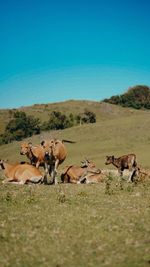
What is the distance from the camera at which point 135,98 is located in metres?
180

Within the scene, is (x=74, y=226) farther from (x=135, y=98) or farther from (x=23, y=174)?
(x=135, y=98)

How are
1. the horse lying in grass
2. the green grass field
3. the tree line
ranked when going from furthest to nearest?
the tree line < the horse lying in grass < the green grass field

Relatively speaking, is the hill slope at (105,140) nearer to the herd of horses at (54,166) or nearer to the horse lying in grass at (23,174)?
the herd of horses at (54,166)

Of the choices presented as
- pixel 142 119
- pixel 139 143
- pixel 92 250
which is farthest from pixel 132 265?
pixel 142 119

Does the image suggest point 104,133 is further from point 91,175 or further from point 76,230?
point 76,230

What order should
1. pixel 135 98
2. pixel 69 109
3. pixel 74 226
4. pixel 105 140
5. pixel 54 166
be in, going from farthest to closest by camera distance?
pixel 135 98 → pixel 69 109 → pixel 105 140 → pixel 54 166 → pixel 74 226

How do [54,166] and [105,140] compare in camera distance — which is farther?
[105,140]

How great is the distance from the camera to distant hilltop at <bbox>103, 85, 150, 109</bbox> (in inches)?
6973

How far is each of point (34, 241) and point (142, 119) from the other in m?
92.5

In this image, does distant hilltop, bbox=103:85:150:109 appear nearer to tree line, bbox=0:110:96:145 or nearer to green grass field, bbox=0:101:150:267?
tree line, bbox=0:110:96:145

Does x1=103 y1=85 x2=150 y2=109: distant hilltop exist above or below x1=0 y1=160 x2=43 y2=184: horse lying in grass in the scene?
above

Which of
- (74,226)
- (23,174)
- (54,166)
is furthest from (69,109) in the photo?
(74,226)

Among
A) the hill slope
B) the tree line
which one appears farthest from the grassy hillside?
the hill slope

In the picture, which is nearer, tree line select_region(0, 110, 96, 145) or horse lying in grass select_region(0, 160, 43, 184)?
horse lying in grass select_region(0, 160, 43, 184)
